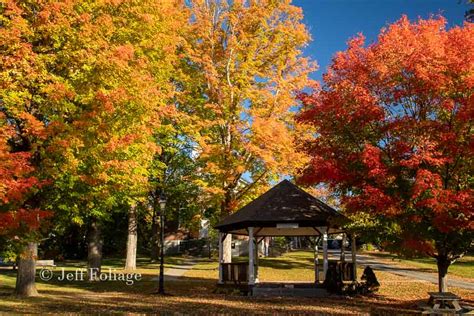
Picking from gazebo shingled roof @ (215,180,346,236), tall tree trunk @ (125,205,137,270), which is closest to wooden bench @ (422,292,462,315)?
gazebo shingled roof @ (215,180,346,236)

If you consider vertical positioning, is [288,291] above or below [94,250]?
below

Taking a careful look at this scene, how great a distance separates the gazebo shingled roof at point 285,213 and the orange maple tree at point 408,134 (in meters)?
3.95

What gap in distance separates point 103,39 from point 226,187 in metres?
13.1

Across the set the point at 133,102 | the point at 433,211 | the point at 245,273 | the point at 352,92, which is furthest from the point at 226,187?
the point at 433,211

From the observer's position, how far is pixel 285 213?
21438 mm

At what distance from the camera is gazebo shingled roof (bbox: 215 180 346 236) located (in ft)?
68.7

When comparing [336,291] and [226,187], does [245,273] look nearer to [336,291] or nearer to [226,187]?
[336,291]

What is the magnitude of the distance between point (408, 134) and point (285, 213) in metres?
7.48

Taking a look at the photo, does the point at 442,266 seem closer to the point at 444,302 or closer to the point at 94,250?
the point at 444,302

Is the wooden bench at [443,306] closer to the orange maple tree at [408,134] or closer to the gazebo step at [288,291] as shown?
the orange maple tree at [408,134]

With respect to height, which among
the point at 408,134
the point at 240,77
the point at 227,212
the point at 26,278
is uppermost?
the point at 240,77

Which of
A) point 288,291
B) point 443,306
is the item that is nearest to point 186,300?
point 288,291

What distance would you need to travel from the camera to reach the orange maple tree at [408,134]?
14.2 metres

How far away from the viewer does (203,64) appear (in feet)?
94.5
